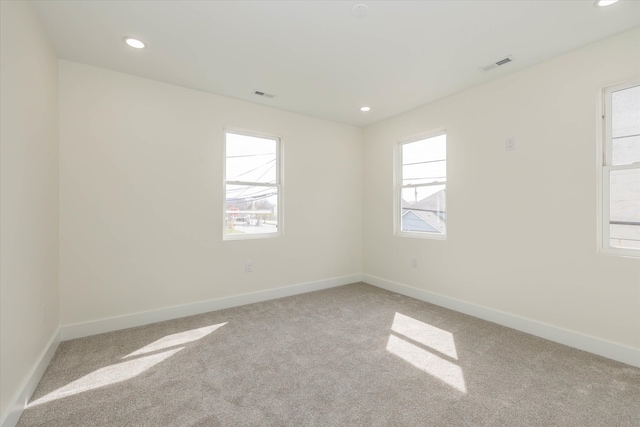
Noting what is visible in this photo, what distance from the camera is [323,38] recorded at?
7.58 feet

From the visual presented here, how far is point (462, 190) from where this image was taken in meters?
3.34

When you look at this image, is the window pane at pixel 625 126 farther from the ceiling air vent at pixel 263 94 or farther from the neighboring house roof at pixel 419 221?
the ceiling air vent at pixel 263 94

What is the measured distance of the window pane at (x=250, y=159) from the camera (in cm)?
363

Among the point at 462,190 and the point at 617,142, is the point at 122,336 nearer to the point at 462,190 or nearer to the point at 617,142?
the point at 462,190

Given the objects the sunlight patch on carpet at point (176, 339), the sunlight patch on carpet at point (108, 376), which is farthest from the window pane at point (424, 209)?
the sunlight patch on carpet at point (108, 376)

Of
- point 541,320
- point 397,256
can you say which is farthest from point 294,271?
point 541,320

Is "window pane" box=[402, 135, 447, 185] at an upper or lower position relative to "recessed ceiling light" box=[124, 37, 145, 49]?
lower

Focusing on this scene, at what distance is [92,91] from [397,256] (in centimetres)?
403

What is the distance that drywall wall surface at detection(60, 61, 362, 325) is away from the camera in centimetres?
268

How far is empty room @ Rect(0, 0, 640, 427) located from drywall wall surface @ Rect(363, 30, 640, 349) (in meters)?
0.02

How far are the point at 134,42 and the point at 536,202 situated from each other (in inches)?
152

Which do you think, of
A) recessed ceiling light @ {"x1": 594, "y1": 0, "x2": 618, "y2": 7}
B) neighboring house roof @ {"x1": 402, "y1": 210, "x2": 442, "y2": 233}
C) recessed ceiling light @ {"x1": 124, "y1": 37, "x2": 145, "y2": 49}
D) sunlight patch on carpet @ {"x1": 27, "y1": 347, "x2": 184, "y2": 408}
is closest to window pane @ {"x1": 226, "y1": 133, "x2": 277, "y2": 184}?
recessed ceiling light @ {"x1": 124, "y1": 37, "x2": 145, "y2": 49}

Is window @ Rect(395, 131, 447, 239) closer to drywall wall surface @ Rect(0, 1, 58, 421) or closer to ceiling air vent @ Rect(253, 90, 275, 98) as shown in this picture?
ceiling air vent @ Rect(253, 90, 275, 98)

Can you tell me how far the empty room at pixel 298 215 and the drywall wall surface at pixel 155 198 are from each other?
2 cm
